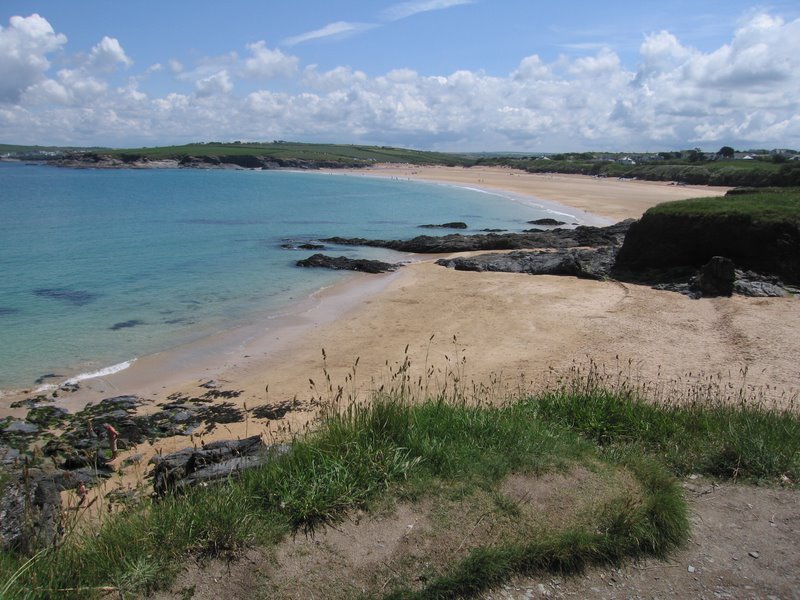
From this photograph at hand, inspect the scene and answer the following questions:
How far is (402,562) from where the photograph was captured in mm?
4094

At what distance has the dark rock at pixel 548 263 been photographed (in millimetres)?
21594

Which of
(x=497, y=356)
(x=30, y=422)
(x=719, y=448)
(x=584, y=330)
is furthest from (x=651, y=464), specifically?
(x=30, y=422)

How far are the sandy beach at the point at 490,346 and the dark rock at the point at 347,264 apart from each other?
5.44 m

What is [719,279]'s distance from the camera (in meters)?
16.7

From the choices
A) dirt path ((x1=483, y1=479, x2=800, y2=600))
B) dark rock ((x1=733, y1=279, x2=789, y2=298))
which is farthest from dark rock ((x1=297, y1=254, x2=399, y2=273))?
dirt path ((x1=483, y1=479, x2=800, y2=600))

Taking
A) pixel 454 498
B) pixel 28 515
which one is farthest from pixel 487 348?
pixel 28 515

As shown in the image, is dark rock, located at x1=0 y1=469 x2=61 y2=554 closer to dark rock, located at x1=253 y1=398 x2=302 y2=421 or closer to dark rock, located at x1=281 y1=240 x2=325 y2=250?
dark rock, located at x1=253 y1=398 x2=302 y2=421

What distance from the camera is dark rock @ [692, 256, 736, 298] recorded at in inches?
649

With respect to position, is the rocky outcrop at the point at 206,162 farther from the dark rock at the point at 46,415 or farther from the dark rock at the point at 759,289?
the dark rock at the point at 46,415

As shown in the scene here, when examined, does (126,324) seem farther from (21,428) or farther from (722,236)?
(722,236)

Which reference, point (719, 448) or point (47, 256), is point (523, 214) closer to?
point (47, 256)

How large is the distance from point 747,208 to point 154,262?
2413 centimetres

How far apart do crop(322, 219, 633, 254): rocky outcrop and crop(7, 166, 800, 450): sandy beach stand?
34.2ft

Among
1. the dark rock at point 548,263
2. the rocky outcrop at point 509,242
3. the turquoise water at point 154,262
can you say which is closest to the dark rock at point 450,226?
the turquoise water at point 154,262
